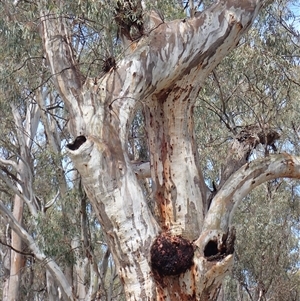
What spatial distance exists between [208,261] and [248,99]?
457 cm

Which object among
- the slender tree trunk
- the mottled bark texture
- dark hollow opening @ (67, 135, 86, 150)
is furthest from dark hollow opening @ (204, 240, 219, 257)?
the slender tree trunk

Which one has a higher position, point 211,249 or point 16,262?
point 16,262

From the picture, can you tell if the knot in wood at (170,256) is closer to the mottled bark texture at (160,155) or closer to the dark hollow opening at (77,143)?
the mottled bark texture at (160,155)

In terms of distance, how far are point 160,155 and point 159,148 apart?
5cm

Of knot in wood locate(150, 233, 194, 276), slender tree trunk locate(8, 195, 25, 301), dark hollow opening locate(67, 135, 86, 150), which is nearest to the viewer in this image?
knot in wood locate(150, 233, 194, 276)

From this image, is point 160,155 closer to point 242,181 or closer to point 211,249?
point 242,181

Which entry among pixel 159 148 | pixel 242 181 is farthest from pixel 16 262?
pixel 242 181

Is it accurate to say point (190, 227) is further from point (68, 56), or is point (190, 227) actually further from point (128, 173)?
point (68, 56)

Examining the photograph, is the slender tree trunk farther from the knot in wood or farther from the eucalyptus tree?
the knot in wood

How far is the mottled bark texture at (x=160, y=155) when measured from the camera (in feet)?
11.8

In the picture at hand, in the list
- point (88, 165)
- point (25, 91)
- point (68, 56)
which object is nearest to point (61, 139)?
point (25, 91)

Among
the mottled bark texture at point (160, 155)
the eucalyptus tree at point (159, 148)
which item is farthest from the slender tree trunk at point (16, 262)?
the mottled bark texture at point (160, 155)

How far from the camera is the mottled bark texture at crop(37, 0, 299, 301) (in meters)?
3.60

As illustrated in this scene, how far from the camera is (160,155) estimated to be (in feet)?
13.9
